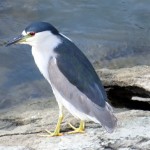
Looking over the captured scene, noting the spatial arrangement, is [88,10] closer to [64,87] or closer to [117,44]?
[117,44]

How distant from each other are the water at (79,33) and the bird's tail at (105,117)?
7.44 ft

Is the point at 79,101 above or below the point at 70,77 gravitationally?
below

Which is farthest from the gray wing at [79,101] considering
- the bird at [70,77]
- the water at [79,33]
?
the water at [79,33]

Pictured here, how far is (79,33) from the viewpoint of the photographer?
8.12 metres

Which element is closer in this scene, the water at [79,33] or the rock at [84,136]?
the rock at [84,136]

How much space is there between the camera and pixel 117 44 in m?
7.95

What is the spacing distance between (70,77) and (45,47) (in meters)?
0.35

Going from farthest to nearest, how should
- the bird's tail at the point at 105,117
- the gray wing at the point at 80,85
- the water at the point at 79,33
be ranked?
the water at the point at 79,33 → the gray wing at the point at 80,85 → the bird's tail at the point at 105,117

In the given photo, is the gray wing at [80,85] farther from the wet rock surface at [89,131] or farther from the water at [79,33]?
the water at [79,33]

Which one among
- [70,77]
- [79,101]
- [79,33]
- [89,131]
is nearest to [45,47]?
[70,77]

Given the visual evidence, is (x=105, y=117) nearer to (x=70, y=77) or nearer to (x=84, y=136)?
(x=84, y=136)

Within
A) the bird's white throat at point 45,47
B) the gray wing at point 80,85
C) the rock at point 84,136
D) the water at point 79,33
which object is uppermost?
the bird's white throat at point 45,47

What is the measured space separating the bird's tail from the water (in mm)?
2269

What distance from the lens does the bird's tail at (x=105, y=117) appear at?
4.16 metres
